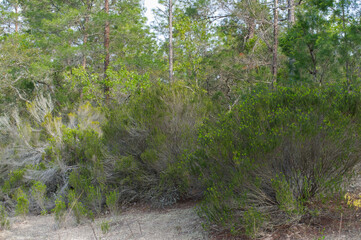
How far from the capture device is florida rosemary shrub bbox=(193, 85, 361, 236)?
433cm

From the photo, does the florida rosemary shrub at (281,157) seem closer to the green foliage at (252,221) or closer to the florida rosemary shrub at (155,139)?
the green foliage at (252,221)

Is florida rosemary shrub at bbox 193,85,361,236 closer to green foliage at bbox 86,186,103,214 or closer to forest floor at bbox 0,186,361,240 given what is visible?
forest floor at bbox 0,186,361,240

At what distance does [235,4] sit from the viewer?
41.0 feet

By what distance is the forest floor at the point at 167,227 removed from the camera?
4344 millimetres

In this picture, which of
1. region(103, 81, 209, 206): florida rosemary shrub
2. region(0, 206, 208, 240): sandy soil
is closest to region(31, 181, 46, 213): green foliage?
region(0, 206, 208, 240): sandy soil

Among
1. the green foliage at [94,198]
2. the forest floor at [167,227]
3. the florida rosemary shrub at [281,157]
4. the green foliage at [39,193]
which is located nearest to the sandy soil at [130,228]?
the forest floor at [167,227]

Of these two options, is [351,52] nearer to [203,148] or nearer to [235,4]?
[203,148]

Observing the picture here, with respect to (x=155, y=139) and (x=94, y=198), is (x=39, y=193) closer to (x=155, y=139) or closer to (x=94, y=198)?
(x=94, y=198)

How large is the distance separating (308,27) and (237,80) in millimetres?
4358

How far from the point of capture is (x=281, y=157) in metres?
4.43

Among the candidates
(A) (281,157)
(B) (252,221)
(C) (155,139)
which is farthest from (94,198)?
(A) (281,157)

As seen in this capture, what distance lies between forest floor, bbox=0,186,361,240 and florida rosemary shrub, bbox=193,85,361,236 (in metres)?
0.24

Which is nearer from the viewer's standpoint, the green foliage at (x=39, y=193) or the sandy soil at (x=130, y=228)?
the sandy soil at (x=130, y=228)

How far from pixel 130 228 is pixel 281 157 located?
124 inches
